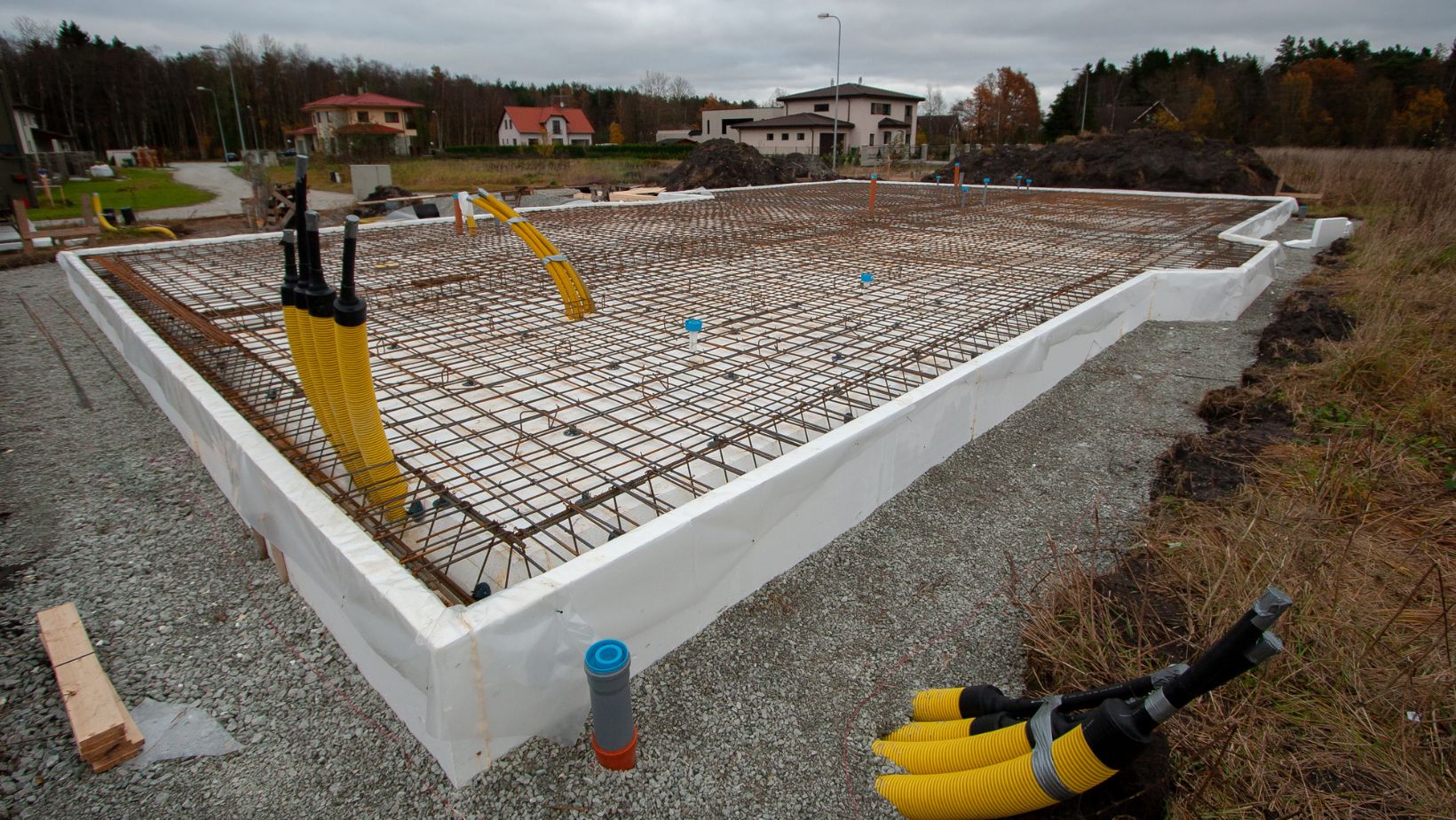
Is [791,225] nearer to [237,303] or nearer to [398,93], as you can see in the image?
[237,303]

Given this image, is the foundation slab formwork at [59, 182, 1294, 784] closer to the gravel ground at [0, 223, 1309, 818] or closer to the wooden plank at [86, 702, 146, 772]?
the gravel ground at [0, 223, 1309, 818]

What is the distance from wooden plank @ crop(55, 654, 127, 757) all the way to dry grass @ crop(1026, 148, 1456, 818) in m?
2.62

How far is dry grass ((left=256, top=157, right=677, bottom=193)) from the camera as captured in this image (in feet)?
80.7

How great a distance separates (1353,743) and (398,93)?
219 feet

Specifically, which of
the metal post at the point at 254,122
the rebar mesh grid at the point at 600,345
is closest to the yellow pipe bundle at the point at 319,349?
the rebar mesh grid at the point at 600,345

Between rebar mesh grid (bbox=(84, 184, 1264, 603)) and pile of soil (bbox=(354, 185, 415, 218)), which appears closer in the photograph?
rebar mesh grid (bbox=(84, 184, 1264, 603))

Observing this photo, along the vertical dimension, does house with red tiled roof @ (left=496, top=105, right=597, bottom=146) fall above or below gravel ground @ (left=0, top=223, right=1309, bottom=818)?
above

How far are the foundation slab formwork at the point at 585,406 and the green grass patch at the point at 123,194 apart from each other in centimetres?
1324

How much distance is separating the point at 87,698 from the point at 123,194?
83.8ft

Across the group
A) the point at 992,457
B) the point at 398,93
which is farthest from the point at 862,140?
the point at 992,457

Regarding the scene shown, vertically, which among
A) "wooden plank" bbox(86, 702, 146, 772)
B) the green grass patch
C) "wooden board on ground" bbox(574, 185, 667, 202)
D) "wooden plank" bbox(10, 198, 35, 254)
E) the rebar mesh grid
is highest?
the green grass patch

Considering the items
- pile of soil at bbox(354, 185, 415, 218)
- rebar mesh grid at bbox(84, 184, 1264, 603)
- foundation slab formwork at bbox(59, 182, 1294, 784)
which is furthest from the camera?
pile of soil at bbox(354, 185, 415, 218)

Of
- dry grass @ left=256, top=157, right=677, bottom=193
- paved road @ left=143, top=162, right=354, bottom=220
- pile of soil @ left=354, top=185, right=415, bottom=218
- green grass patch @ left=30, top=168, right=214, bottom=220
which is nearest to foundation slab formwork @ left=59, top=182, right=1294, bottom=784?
pile of soil @ left=354, top=185, right=415, bottom=218

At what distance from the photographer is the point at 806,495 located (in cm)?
276
